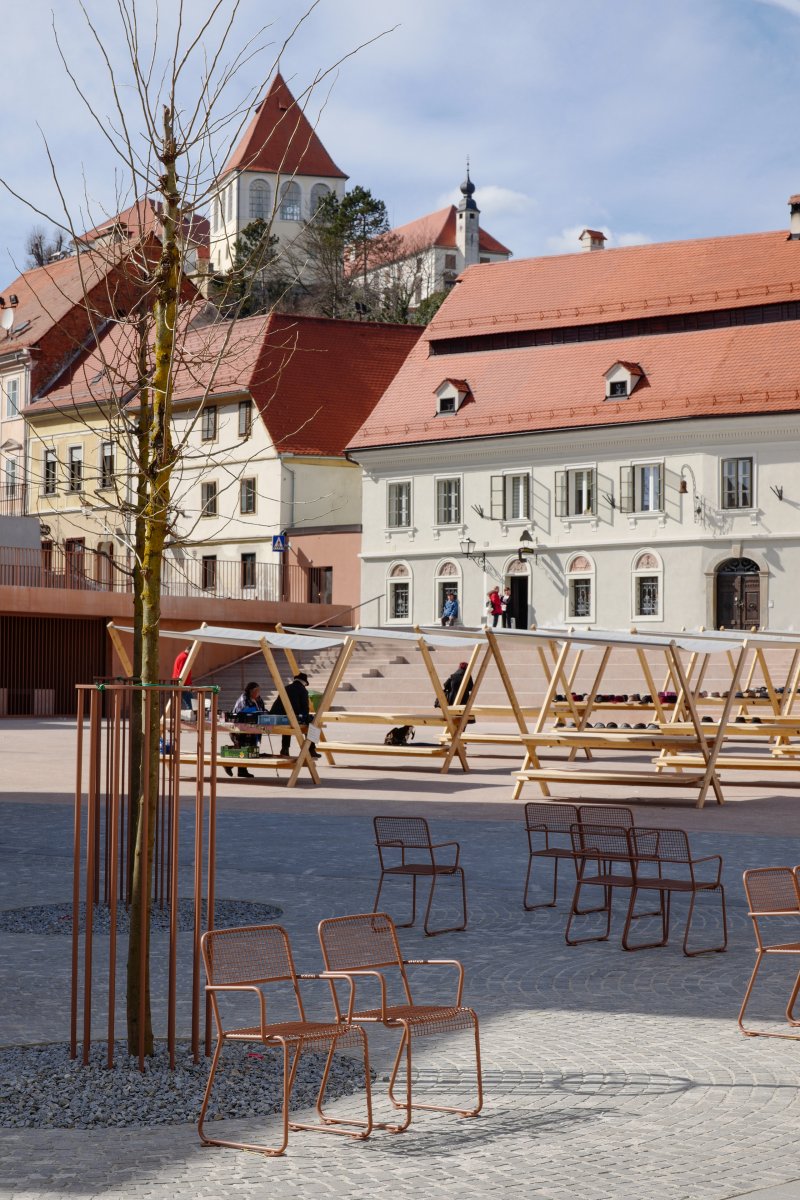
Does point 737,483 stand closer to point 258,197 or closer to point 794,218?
point 794,218

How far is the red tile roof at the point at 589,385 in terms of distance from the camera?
49844 mm

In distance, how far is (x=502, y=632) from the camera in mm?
21906

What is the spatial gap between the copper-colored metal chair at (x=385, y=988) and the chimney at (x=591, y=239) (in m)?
60.1

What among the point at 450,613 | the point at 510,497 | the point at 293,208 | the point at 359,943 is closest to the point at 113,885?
the point at 359,943

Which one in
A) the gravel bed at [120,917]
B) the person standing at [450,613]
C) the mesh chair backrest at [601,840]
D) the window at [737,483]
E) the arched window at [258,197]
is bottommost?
the gravel bed at [120,917]

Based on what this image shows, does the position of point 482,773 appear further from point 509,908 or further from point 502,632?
point 509,908

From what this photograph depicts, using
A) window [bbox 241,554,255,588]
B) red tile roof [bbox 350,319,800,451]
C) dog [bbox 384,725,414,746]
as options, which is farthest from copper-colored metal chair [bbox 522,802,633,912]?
window [bbox 241,554,255,588]

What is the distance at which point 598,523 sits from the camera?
51.8 metres

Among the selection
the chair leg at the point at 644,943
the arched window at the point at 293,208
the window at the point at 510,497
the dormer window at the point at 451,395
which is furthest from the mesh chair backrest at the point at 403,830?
the arched window at the point at 293,208

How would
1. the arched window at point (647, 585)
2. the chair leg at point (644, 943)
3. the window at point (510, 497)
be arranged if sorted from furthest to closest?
the window at point (510, 497)
the arched window at point (647, 585)
the chair leg at point (644, 943)

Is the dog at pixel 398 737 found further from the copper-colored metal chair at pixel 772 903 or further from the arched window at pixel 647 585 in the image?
the arched window at pixel 647 585

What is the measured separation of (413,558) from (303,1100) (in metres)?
48.9

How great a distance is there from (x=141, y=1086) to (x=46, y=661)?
39.9 metres

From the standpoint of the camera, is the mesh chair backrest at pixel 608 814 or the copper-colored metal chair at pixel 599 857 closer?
the copper-colored metal chair at pixel 599 857
